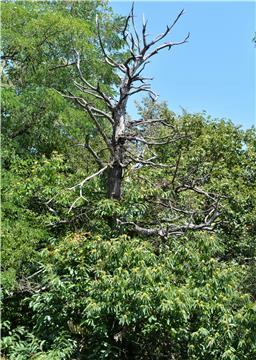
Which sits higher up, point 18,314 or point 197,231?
point 197,231

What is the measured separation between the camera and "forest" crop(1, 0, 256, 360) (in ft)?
18.7

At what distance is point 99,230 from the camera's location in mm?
7117

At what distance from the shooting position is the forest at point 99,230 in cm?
569

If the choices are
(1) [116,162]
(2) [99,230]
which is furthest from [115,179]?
(2) [99,230]

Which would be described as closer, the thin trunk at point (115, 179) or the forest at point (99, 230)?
the forest at point (99, 230)

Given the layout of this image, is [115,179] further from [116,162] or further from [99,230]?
[99,230]

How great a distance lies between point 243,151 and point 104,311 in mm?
7732

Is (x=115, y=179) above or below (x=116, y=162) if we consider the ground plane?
below

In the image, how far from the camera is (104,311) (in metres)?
5.59

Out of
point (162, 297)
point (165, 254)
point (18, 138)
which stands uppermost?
point (18, 138)

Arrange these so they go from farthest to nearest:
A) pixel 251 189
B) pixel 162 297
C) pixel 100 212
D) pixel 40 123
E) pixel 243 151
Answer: pixel 243 151, pixel 251 189, pixel 40 123, pixel 100 212, pixel 162 297

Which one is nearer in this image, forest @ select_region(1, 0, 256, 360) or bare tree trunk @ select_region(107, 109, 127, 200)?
forest @ select_region(1, 0, 256, 360)

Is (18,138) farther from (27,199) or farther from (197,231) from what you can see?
(197,231)

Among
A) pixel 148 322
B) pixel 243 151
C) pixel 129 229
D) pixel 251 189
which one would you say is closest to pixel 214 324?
pixel 148 322
